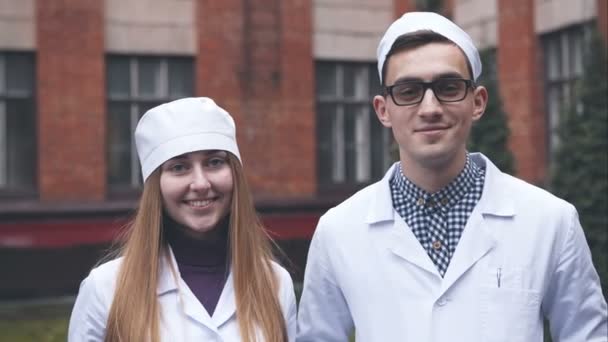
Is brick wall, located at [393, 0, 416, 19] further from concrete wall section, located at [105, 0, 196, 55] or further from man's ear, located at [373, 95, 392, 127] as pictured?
man's ear, located at [373, 95, 392, 127]

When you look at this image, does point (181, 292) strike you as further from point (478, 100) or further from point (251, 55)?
point (251, 55)

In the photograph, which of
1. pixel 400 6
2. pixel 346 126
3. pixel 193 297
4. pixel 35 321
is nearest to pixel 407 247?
pixel 193 297

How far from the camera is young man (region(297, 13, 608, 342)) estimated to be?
2.56m

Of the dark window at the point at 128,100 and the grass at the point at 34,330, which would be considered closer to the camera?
the grass at the point at 34,330

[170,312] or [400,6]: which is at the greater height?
[400,6]

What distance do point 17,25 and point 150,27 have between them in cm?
215

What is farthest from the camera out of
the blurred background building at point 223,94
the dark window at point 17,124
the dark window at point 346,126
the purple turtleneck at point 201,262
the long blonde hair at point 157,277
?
the dark window at point 346,126

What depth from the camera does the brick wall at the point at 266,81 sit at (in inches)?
582

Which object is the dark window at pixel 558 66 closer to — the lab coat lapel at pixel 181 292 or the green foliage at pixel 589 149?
the green foliage at pixel 589 149

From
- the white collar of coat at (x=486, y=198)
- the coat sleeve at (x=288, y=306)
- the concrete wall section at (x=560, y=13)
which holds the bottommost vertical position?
the coat sleeve at (x=288, y=306)

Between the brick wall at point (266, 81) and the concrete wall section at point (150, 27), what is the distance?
252mm

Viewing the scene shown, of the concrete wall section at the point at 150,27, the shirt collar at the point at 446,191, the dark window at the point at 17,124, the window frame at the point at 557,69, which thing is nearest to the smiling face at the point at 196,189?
the shirt collar at the point at 446,191

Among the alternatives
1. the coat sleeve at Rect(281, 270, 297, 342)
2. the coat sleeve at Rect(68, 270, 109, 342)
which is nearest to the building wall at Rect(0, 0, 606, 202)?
the coat sleeve at Rect(281, 270, 297, 342)

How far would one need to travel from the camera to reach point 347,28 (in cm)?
1567
